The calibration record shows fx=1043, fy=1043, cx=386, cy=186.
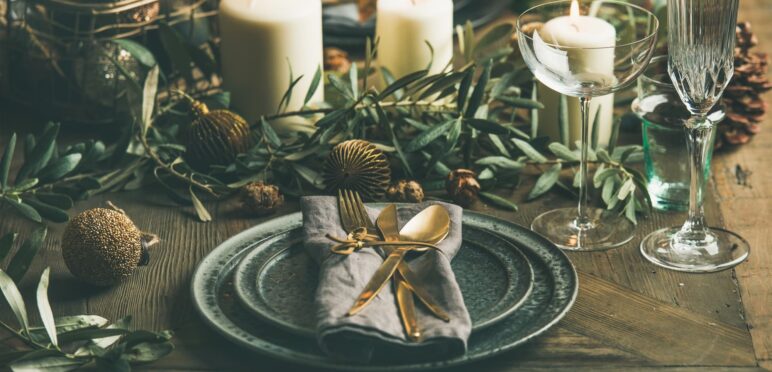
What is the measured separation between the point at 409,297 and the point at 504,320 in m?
0.07

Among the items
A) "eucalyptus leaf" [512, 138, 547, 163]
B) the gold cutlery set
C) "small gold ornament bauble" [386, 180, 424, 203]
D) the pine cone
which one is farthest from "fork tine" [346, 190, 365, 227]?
the pine cone

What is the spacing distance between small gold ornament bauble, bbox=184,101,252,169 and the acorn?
21 cm

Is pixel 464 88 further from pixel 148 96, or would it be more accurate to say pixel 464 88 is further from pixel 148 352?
pixel 148 352

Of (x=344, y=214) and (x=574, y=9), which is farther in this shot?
(x=574, y=9)

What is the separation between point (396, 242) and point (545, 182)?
26cm

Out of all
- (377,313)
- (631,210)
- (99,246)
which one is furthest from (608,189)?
(99,246)

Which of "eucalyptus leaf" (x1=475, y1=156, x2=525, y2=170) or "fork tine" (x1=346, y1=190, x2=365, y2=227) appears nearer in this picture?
"fork tine" (x1=346, y1=190, x2=365, y2=227)

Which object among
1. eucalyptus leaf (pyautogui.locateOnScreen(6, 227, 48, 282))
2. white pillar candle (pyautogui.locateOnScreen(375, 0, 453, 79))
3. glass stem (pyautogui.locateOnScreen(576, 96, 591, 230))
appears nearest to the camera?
eucalyptus leaf (pyautogui.locateOnScreen(6, 227, 48, 282))

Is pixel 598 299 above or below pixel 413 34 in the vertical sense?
below

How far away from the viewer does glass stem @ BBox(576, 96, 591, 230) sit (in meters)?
0.91

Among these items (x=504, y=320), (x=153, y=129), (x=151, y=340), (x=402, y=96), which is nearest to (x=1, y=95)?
(x=153, y=129)

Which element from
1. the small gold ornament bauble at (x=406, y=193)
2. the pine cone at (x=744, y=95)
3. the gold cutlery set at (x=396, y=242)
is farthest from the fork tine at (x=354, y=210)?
the pine cone at (x=744, y=95)

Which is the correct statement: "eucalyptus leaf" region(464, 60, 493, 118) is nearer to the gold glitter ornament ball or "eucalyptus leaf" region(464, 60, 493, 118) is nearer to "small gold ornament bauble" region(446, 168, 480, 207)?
Result: "small gold ornament bauble" region(446, 168, 480, 207)

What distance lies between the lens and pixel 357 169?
3.26 feet
